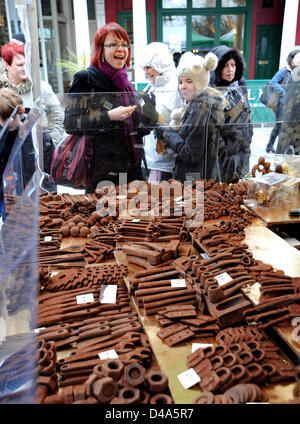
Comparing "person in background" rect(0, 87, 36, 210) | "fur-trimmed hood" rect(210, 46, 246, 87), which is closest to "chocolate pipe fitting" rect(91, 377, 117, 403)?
"person in background" rect(0, 87, 36, 210)

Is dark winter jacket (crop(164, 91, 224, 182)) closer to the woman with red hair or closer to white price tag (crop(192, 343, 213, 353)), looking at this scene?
the woman with red hair

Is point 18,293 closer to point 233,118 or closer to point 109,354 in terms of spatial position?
point 109,354

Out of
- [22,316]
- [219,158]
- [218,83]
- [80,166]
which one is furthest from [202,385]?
[218,83]

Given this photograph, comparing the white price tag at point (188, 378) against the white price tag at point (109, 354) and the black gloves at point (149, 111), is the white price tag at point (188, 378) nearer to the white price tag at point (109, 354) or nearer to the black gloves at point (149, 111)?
the white price tag at point (109, 354)

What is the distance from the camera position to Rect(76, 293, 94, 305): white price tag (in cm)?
251

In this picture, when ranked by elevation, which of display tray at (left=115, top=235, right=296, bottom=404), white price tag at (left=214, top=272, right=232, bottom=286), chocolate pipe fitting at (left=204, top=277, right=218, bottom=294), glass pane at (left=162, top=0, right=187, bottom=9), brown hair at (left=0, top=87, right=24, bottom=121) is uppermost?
glass pane at (left=162, top=0, right=187, bottom=9)

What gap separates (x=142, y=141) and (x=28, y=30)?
1.77 m

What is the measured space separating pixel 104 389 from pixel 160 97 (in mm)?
3747

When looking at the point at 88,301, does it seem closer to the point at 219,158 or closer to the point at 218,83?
the point at 219,158

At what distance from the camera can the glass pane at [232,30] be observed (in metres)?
11.0

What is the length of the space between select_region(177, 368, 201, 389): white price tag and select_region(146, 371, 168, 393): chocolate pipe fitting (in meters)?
A: 0.09

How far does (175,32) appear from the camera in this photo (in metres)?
10.9

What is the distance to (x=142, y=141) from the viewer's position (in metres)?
4.62
